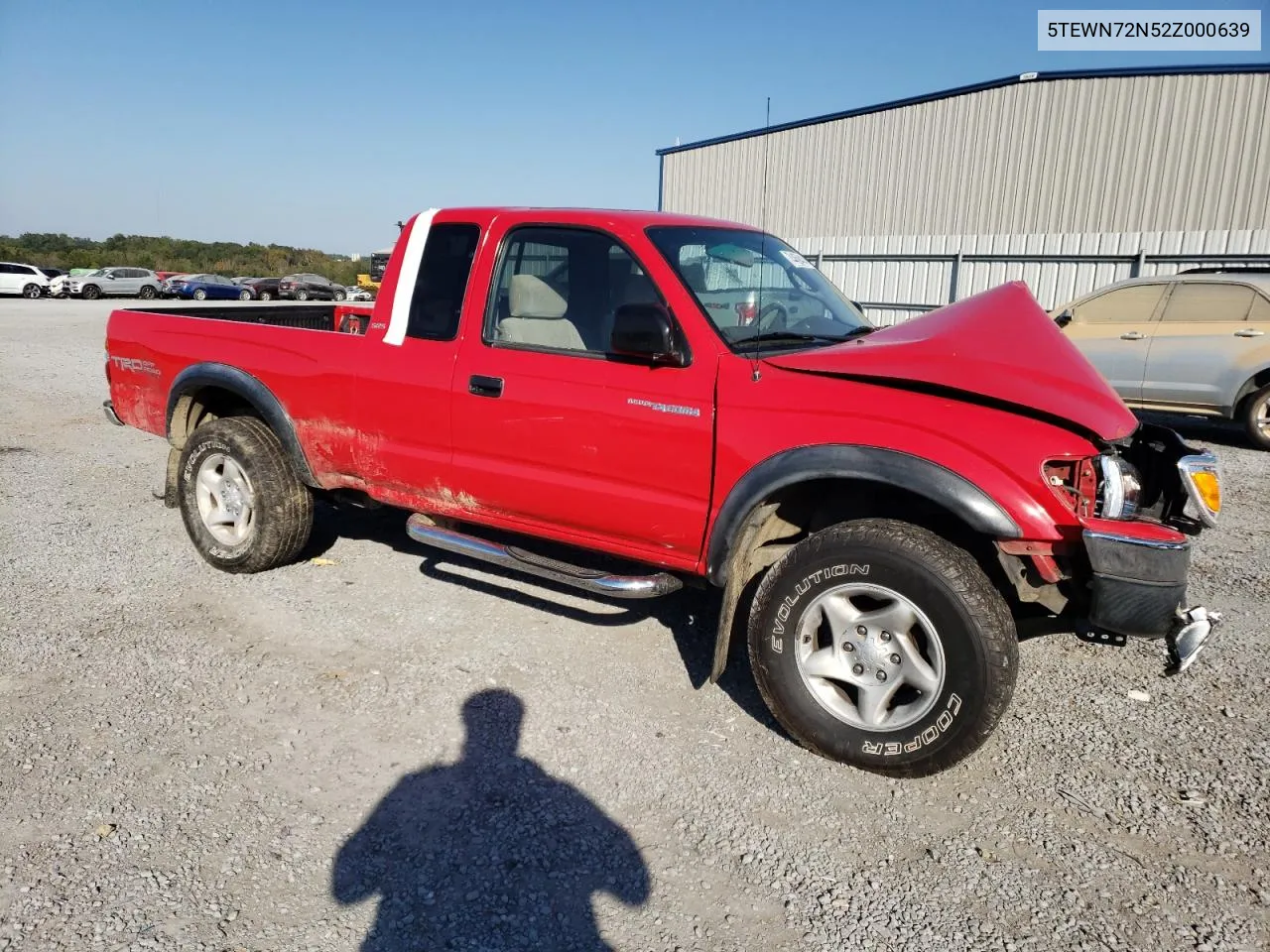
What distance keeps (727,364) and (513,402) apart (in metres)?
1.00

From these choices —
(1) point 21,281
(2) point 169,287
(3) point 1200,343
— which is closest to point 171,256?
(2) point 169,287

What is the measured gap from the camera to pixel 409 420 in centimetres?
418

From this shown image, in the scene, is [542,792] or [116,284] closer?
[542,792]

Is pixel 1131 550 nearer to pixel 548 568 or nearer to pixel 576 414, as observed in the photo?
pixel 576 414

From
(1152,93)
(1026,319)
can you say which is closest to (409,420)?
(1026,319)

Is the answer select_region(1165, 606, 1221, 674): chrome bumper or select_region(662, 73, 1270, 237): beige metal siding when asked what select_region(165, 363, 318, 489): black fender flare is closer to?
select_region(1165, 606, 1221, 674): chrome bumper

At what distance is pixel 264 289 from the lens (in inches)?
1702

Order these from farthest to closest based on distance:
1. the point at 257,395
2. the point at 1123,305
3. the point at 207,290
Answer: the point at 207,290 → the point at 1123,305 → the point at 257,395

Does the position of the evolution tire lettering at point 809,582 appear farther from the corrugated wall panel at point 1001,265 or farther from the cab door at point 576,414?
the corrugated wall panel at point 1001,265

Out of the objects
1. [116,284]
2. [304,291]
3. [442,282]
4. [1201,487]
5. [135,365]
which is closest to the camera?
[1201,487]

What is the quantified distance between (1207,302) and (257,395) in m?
9.25

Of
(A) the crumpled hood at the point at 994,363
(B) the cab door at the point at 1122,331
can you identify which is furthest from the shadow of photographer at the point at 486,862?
(B) the cab door at the point at 1122,331

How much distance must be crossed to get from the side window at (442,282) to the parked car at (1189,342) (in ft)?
26.1

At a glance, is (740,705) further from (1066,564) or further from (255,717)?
(255,717)
